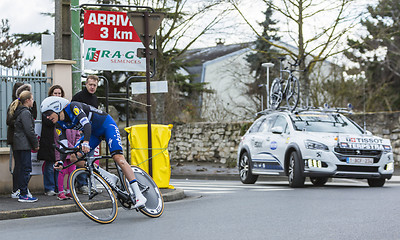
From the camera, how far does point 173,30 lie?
28.4 metres

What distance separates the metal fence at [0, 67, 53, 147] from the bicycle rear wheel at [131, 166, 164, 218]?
3596 mm

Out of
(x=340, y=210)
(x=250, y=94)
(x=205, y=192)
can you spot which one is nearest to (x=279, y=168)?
(x=205, y=192)

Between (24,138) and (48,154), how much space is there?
61 cm

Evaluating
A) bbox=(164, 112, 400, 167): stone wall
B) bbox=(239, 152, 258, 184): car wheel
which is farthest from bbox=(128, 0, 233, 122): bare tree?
bbox=(239, 152, 258, 184): car wheel

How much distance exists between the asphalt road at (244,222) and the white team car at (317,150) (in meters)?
2.20

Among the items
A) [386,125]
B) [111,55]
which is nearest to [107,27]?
[111,55]

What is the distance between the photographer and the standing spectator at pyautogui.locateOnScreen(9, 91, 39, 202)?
995 cm

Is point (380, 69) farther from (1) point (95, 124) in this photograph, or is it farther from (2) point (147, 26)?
(1) point (95, 124)

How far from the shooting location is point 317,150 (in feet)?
43.2

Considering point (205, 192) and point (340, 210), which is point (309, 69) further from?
point (340, 210)

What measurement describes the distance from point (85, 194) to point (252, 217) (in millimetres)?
2112

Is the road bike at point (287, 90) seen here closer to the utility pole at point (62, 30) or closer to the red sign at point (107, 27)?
the red sign at point (107, 27)

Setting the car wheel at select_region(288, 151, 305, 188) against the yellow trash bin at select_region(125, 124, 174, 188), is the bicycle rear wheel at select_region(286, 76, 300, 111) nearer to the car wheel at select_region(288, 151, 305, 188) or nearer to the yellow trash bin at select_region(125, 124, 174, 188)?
the car wheel at select_region(288, 151, 305, 188)

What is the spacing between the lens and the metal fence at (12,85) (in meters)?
11.3
